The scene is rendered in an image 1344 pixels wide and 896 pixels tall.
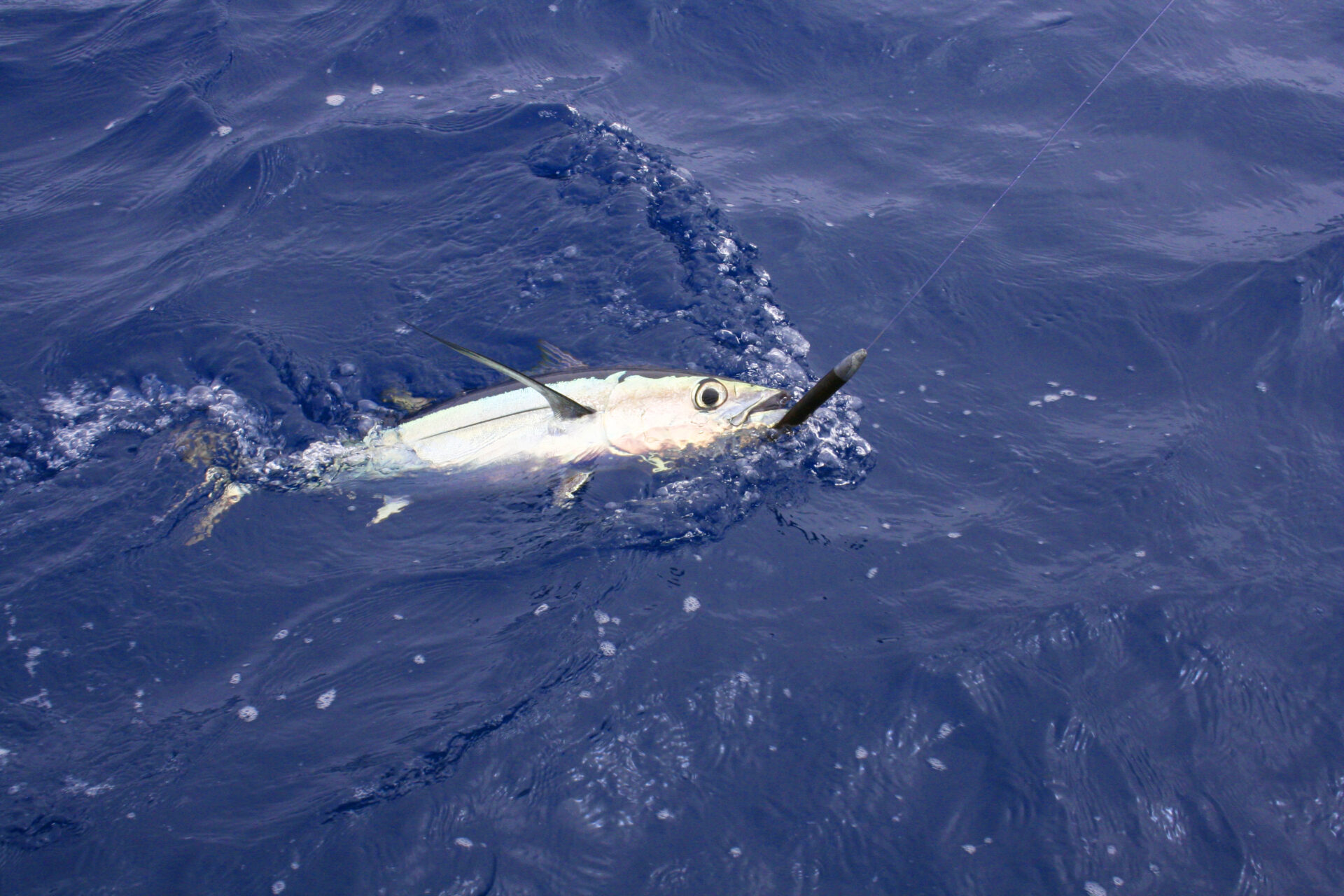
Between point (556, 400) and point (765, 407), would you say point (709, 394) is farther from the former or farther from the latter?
point (556, 400)

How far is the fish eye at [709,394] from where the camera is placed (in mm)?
4961

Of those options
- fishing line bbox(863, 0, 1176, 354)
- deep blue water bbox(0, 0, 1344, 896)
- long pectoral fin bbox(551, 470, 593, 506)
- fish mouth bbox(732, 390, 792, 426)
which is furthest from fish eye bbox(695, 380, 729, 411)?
fishing line bbox(863, 0, 1176, 354)

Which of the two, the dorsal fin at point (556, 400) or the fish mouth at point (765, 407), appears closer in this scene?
the dorsal fin at point (556, 400)

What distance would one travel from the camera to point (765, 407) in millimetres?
5035

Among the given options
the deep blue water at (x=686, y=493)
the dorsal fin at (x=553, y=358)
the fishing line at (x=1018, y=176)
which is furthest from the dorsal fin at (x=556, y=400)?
the fishing line at (x=1018, y=176)

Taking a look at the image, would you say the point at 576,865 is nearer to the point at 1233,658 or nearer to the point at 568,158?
the point at 1233,658

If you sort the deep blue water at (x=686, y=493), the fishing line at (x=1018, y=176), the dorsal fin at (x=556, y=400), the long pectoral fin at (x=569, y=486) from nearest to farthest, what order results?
the deep blue water at (x=686, y=493), the dorsal fin at (x=556, y=400), the long pectoral fin at (x=569, y=486), the fishing line at (x=1018, y=176)

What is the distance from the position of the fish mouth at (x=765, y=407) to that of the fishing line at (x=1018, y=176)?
112 cm

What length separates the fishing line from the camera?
22.6 feet

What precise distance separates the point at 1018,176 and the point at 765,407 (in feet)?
16.4

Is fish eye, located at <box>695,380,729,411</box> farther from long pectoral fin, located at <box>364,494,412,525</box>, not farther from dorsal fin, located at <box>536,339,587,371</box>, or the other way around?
long pectoral fin, located at <box>364,494,412,525</box>

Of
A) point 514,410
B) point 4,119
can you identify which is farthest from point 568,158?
point 4,119

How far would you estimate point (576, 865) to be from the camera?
3.71 m

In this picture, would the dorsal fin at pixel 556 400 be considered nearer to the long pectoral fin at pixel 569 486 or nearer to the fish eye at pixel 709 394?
the long pectoral fin at pixel 569 486
